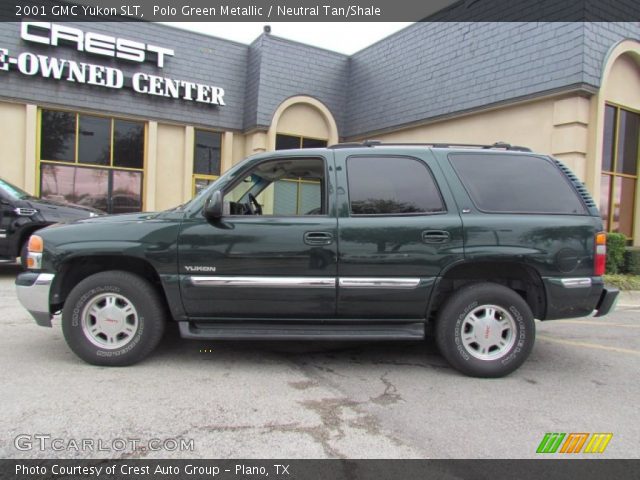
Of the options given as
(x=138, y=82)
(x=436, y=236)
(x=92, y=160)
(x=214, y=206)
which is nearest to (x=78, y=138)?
(x=92, y=160)

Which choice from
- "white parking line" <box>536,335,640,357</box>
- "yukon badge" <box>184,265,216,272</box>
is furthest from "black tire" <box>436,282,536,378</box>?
"yukon badge" <box>184,265,216,272</box>

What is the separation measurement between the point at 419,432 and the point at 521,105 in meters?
10.2

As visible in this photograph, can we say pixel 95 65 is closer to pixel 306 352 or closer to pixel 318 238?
pixel 306 352

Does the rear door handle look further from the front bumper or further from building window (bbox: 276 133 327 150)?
building window (bbox: 276 133 327 150)

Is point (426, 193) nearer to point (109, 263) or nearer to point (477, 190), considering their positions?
point (477, 190)

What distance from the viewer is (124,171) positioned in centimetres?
1455

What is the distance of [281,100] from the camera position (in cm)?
1541

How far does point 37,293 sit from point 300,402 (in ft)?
8.13

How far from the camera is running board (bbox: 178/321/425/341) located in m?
4.04

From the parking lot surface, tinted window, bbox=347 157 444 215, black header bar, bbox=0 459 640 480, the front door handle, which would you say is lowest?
black header bar, bbox=0 459 640 480

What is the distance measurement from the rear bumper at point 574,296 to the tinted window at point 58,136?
541 inches

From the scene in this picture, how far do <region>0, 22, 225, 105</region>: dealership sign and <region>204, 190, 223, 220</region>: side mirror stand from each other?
38.7ft

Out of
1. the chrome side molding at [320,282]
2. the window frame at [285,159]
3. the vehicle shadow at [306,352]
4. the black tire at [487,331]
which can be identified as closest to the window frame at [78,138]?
the vehicle shadow at [306,352]

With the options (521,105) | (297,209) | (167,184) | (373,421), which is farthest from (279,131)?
(373,421)
